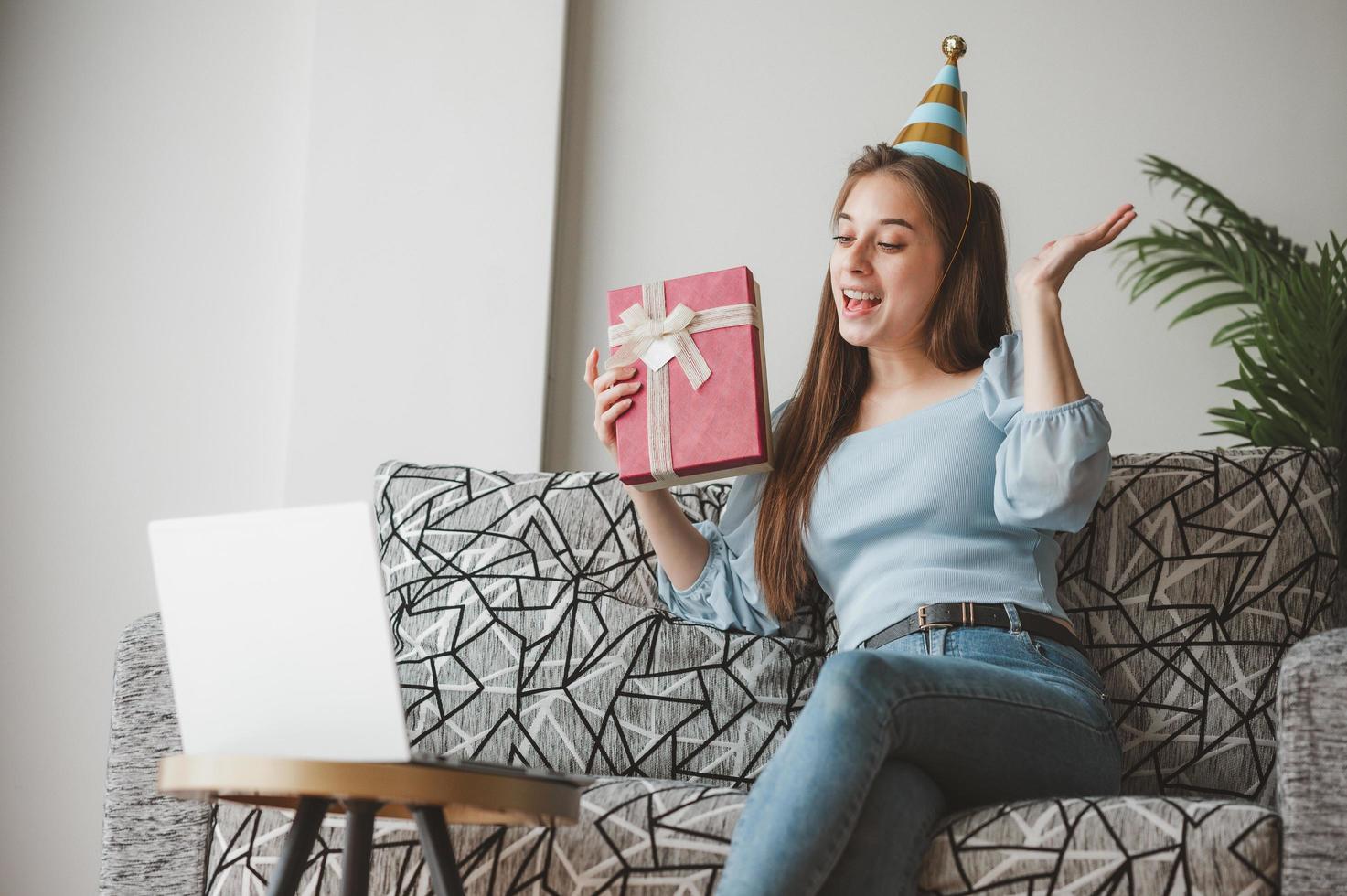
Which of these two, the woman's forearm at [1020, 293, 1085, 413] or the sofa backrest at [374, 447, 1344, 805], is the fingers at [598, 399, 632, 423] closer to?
the sofa backrest at [374, 447, 1344, 805]

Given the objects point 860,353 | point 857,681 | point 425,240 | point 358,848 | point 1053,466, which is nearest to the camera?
point 358,848

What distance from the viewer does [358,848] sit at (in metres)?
0.98

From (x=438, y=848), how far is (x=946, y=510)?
764 mm

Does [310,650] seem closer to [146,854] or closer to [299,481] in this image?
[146,854]

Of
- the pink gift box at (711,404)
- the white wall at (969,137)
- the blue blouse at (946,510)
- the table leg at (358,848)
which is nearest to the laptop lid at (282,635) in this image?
the table leg at (358,848)

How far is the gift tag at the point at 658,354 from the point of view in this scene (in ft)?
4.93

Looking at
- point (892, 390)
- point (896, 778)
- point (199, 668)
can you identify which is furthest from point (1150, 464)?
point (199, 668)

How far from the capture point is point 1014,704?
3.98ft

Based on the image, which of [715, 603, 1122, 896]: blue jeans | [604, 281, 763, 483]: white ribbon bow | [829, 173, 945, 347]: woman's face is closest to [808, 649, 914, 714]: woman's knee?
[715, 603, 1122, 896]: blue jeans

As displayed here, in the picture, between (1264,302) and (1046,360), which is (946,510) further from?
(1264,302)

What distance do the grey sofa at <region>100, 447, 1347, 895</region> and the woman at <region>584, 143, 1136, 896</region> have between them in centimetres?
7

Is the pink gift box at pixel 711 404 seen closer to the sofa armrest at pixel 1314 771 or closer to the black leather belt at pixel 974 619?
the black leather belt at pixel 974 619

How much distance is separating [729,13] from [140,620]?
1646 mm

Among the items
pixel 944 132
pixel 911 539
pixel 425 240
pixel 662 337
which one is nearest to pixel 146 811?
pixel 662 337
